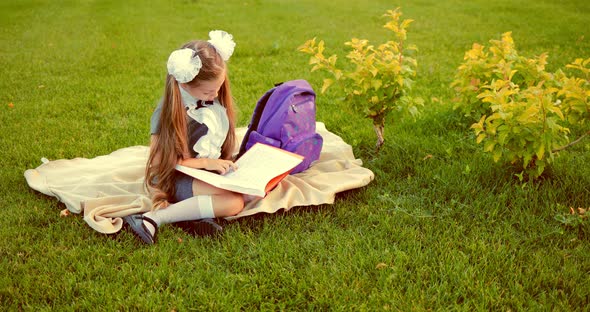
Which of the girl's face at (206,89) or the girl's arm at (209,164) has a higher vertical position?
the girl's face at (206,89)

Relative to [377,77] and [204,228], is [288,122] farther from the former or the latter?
[204,228]

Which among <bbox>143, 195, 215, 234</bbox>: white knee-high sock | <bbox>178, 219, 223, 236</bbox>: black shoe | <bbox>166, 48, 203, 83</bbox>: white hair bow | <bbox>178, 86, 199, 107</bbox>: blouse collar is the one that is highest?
<bbox>166, 48, 203, 83</bbox>: white hair bow

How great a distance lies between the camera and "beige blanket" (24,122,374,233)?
3439mm

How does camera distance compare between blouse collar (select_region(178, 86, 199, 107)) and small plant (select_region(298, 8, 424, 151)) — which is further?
small plant (select_region(298, 8, 424, 151))

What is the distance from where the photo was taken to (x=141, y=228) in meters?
3.18

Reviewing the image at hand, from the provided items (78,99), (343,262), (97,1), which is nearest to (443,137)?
(343,262)

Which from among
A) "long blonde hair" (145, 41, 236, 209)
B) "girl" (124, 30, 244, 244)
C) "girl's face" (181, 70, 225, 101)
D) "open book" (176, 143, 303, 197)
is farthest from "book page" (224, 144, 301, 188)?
"girl's face" (181, 70, 225, 101)

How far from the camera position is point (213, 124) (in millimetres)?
3508

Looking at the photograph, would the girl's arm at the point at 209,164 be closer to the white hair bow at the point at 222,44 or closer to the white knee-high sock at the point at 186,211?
the white knee-high sock at the point at 186,211

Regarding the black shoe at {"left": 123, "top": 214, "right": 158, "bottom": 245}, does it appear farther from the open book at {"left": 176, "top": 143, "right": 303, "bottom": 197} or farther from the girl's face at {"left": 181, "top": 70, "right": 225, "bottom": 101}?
the girl's face at {"left": 181, "top": 70, "right": 225, "bottom": 101}

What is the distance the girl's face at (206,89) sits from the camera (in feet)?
10.7

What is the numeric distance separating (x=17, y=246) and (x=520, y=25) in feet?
29.0

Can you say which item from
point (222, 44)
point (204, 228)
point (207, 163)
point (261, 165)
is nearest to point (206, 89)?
point (222, 44)

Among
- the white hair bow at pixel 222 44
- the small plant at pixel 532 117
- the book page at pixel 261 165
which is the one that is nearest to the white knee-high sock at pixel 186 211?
the book page at pixel 261 165
